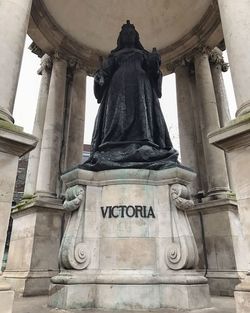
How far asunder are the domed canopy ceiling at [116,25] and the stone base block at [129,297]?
13315 mm

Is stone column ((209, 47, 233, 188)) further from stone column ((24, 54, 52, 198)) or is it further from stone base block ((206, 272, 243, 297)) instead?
stone column ((24, 54, 52, 198))

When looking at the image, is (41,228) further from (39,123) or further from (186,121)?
(186,121)

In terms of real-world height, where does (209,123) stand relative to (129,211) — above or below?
above

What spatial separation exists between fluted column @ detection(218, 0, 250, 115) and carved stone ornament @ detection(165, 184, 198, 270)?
7.48 ft

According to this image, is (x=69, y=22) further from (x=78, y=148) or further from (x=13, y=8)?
(x=13, y=8)

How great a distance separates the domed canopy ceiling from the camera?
52.2 feet

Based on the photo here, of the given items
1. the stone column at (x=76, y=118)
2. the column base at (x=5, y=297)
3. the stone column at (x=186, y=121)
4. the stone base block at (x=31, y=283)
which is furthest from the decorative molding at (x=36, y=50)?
the column base at (x=5, y=297)

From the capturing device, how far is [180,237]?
6957mm

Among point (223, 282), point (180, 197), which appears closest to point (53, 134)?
point (180, 197)

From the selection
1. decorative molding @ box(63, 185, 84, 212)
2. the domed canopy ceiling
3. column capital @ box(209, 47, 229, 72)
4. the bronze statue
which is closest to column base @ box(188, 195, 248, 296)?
the bronze statue

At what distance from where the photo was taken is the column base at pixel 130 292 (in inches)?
249

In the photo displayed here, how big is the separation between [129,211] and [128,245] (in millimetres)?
765

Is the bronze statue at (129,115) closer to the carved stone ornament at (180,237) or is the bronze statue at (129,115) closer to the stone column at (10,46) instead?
the carved stone ornament at (180,237)

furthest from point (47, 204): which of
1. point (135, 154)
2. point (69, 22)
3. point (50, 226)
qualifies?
point (69, 22)
